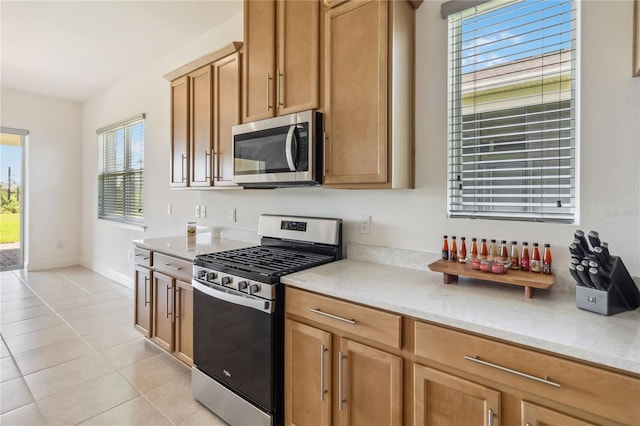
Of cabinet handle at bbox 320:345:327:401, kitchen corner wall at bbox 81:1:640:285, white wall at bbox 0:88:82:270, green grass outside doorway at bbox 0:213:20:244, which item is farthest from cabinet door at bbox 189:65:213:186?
green grass outside doorway at bbox 0:213:20:244

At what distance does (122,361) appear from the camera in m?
2.56

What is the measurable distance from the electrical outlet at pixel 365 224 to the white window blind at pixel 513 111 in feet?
1.63

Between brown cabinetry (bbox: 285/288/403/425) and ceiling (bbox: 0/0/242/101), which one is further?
ceiling (bbox: 0/0/242/101)

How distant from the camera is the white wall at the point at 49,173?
5152 mm

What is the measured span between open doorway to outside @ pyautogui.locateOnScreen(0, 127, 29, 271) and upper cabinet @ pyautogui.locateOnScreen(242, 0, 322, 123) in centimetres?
504

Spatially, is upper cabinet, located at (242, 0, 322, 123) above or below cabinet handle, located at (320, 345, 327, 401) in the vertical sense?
above

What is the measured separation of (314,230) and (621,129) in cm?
159

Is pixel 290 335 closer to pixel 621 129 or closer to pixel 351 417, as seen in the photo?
pixel 351 417

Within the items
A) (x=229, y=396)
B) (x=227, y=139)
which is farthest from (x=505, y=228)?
(x=227, y=139)

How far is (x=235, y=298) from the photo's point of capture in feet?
5.86

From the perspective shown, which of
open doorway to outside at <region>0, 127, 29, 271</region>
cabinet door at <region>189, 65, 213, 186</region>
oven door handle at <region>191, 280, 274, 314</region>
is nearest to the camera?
oven door handle at <region>191, 280, 274, 314</region>

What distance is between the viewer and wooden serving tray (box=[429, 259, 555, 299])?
1329 millimetres

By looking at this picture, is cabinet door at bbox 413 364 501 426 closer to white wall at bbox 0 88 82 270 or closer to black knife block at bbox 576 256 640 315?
black knife block at bbox 576 256 640 315

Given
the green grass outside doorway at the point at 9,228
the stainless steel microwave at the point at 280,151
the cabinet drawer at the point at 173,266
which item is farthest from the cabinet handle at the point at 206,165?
the green grass outside doorway at the point at 9,228
